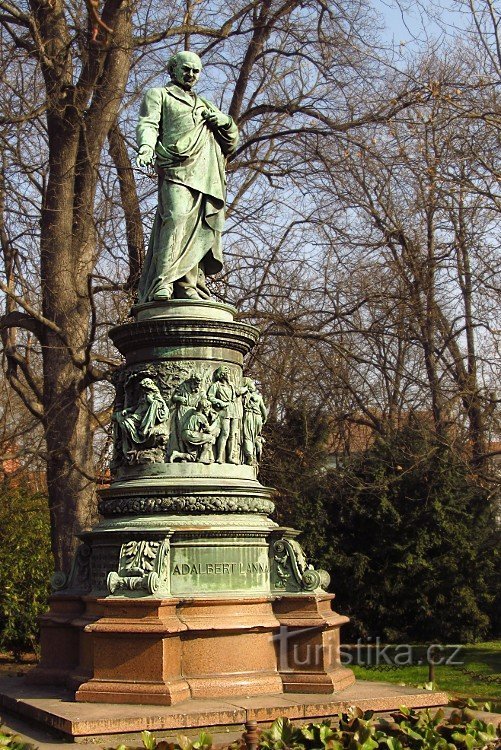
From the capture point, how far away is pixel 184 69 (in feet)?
34.8

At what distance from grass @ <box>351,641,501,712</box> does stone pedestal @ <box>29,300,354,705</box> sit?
499 cm

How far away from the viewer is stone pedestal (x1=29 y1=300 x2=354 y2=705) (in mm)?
8469

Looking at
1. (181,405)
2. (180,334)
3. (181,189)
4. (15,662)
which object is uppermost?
(181,189)

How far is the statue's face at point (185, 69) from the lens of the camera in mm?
10609

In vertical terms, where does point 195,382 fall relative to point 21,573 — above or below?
above

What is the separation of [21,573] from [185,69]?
10.6 meters

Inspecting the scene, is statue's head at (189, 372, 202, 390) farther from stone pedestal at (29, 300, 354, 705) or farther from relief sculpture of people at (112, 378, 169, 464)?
relief sculpture of people at (112, 378, 169, 464)

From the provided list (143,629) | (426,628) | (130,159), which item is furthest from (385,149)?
(143,629)

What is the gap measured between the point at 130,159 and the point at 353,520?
7.51m

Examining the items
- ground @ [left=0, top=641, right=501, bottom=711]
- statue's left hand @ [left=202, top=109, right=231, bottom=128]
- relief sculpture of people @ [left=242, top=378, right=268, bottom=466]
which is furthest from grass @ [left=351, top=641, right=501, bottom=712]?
statue's left hand @ [left=202, top=109, right=231, bottom=128]

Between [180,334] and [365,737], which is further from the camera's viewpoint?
[180,334]

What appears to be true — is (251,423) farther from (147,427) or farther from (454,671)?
(454,671)

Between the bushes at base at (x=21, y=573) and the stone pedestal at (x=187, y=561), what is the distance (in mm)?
8375

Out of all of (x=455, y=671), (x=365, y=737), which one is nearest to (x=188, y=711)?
(x=365, y=737)
